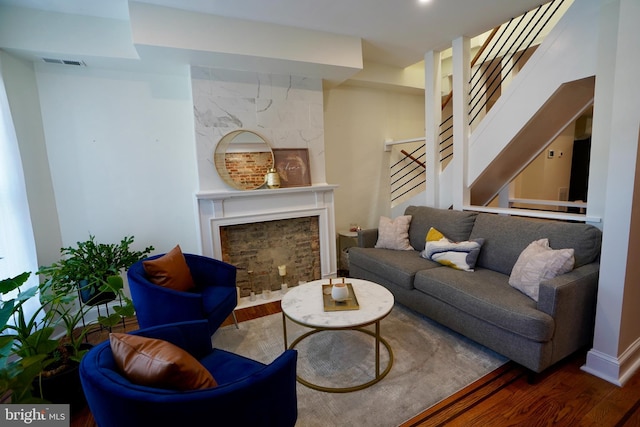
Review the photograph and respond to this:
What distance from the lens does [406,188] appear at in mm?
4762

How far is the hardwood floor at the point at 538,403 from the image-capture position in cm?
169

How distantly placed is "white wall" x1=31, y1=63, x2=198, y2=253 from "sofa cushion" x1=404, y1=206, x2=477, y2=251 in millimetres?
2515

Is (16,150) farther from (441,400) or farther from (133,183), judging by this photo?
(441,400)

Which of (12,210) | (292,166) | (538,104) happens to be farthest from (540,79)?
(12,210)

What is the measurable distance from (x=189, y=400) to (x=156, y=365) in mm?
218

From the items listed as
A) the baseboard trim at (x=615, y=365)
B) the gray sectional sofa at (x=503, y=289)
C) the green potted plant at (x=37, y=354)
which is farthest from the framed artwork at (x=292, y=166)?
the baseboard trim at (x=615, y=365)

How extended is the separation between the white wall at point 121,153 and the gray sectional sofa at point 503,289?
2.22 metres

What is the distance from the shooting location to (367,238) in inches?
142

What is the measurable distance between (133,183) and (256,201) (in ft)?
4.08

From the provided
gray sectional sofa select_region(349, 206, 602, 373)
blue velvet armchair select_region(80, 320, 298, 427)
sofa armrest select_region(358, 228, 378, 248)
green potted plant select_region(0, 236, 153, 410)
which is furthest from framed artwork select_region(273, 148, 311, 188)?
blue velvet armchair select_region(80, 320, 298, 427)

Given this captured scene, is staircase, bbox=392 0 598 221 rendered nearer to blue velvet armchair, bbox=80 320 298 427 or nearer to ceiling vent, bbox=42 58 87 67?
blue velvet armchair, bbox=80 320 298 427

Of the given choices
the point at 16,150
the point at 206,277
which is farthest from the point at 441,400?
the point at 16,150

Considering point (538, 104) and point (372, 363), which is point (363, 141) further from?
point (372, 363)

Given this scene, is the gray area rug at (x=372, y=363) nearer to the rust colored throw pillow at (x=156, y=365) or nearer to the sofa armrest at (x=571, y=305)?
the sofa armrest at (x=571, y=305)
